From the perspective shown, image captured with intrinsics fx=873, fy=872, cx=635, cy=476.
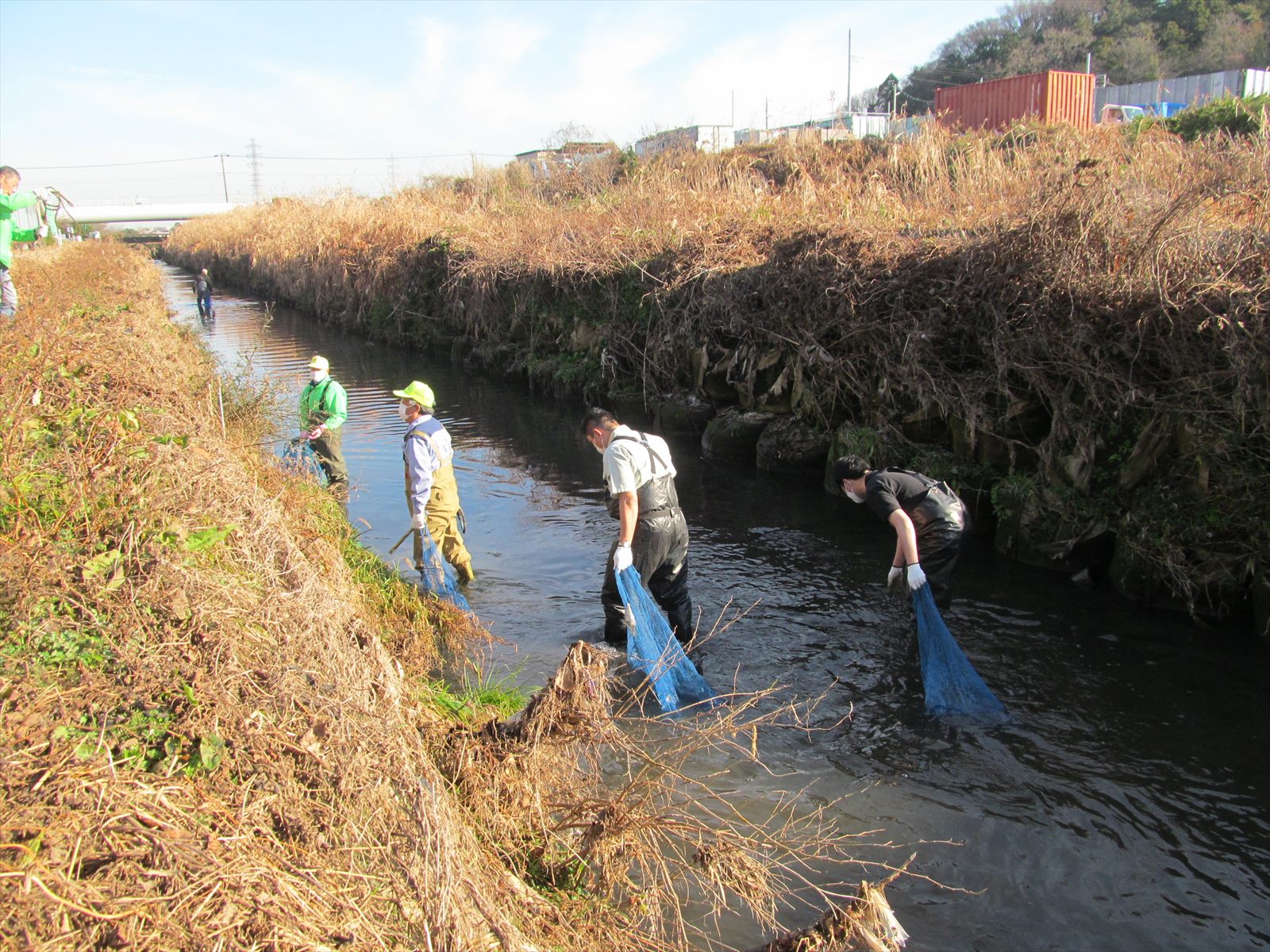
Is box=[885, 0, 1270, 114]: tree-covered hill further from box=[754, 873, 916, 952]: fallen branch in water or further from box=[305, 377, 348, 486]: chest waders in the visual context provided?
box=[754, 873, 916, 952]: fallen branch in water

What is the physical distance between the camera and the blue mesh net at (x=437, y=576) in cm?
762

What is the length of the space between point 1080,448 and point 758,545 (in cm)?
333

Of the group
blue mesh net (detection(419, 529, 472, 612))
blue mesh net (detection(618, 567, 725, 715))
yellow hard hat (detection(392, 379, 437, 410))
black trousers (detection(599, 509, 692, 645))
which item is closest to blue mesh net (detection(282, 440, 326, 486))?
yellow hard hat (detection(392, 379, 437, 410))

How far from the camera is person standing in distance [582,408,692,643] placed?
627 cm

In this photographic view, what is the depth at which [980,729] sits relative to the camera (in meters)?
5.86

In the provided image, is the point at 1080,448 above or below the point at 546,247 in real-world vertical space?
below

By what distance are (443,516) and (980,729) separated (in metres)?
4.93

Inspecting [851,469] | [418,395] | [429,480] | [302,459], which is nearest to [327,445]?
[302,459]

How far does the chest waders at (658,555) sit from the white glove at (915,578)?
5.39ft

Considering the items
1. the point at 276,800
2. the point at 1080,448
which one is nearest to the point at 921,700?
the point at 1080,448

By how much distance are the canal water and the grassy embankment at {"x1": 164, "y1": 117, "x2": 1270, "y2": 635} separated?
878mm

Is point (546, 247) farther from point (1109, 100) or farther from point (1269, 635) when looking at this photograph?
point (1109, 100)

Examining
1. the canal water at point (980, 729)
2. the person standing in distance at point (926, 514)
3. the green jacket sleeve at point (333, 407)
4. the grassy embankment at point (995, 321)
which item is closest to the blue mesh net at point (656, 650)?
the canal water at point (980, 729)

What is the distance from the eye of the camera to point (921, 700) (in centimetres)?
619
